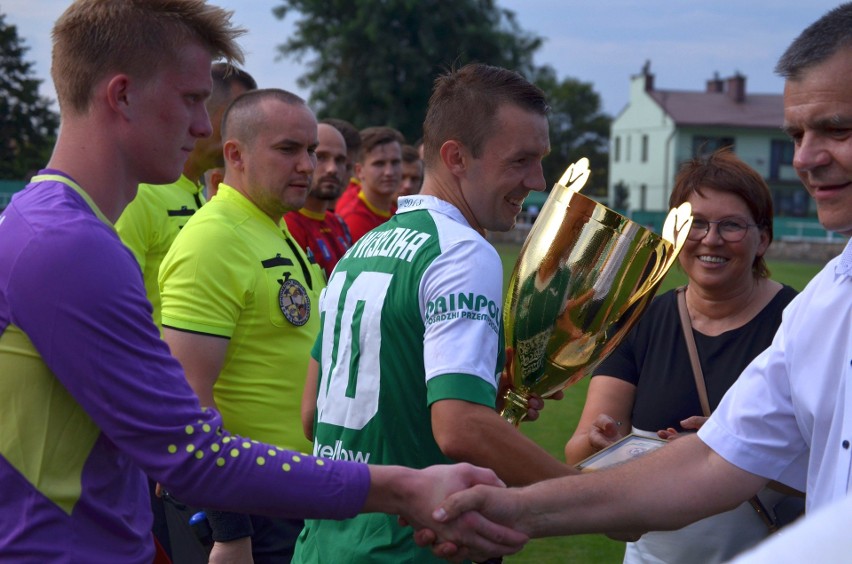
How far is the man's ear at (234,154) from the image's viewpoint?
4598mm

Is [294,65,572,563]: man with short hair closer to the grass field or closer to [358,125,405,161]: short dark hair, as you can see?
the grass field

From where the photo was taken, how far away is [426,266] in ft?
9.65

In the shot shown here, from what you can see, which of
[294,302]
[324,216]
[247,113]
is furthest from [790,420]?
[324,216]

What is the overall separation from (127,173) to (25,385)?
1.84ft

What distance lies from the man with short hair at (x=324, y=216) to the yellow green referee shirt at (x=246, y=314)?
7.23 feet

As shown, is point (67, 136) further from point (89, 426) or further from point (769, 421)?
point (769, 421)

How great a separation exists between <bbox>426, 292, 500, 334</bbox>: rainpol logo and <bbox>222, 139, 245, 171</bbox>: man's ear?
2.00 m

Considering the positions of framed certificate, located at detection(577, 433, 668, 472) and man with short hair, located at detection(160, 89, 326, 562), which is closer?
framed certificate, located at detection(577, 433, 668, 472)

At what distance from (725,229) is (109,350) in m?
2.66

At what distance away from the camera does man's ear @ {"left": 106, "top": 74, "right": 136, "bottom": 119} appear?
2328 millimetres

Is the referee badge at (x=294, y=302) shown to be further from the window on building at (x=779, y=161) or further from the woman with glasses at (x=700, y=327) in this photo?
the window on building at (x=779, y=161)

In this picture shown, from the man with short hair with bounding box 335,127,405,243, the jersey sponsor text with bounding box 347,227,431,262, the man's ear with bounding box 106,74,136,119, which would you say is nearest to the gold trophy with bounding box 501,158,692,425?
the jersey sponsor text with bounding box 347,227,431,262

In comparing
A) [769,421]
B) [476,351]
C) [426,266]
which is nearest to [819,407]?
[769,421]

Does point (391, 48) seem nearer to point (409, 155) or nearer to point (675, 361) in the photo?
point (409, 155)
